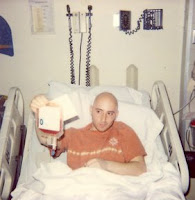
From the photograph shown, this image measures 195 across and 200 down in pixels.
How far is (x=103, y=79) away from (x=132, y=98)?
16.5 inches

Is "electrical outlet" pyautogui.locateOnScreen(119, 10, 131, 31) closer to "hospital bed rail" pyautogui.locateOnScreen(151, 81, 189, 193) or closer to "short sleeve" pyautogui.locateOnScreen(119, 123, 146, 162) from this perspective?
"hospital bed rail" pyautogui.locateOnScreen(151, 81, 189, 193)

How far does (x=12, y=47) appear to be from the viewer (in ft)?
8.69

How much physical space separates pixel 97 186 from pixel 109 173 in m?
0.11

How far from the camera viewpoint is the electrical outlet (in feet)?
8.18

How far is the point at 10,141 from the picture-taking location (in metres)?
2.15

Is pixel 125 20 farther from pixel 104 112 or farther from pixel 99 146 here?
pixel 99 146

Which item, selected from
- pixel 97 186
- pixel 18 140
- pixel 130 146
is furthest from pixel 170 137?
pixel 18 140

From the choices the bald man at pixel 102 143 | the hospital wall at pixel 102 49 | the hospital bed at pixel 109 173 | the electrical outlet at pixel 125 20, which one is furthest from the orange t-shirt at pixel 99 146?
the electrical outlet at pixel 125 20

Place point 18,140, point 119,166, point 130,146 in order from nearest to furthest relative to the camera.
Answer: point 119,166 → point 130,146 → point 18,140

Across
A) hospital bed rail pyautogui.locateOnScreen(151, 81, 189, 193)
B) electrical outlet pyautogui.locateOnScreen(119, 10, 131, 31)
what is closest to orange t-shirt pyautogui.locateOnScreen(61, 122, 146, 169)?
hospital bed rail pyautogui.locateOnScreen(151, 81, 189, 193)

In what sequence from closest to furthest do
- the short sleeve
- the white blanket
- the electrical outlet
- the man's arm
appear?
the white blanket < the man's arm < the short sleeve < the electrical outlet

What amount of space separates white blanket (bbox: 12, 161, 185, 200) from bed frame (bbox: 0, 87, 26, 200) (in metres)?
0.19

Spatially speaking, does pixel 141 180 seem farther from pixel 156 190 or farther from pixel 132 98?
pixel 132 98

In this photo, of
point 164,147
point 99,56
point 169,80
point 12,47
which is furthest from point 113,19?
point 164,147
